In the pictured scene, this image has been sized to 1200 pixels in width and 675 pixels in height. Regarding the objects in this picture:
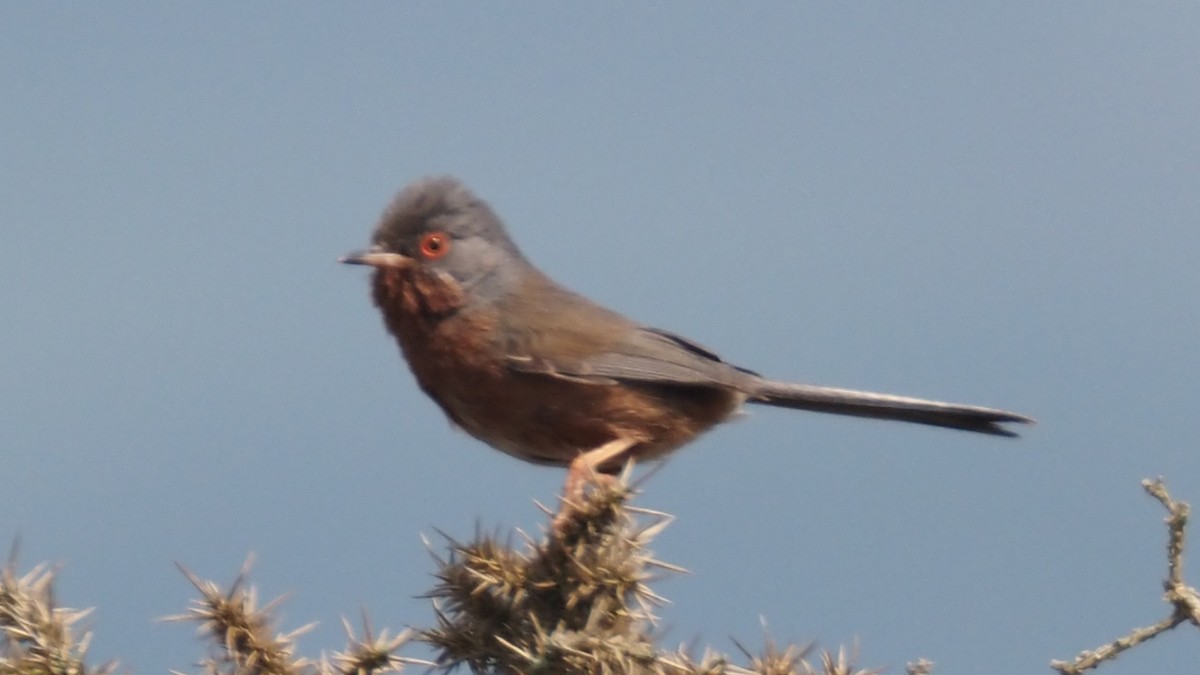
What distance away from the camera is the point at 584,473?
18.1 feet

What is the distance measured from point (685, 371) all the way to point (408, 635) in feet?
10.3

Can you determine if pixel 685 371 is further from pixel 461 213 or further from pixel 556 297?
pixel 461 213

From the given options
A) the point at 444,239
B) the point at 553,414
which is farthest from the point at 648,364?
the point at 444,239

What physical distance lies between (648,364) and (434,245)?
1.11 m

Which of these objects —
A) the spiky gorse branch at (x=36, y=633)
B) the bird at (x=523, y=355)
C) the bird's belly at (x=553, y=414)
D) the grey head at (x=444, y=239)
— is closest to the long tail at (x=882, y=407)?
the bird at (x=523, y=355)

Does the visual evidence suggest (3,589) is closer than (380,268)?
Yes

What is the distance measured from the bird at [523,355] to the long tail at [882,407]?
0.02m

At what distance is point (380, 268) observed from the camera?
6.64 m

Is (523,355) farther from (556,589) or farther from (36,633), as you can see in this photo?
(36,633)

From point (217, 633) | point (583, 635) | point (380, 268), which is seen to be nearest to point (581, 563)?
point (583, 635)

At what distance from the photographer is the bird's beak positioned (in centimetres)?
656

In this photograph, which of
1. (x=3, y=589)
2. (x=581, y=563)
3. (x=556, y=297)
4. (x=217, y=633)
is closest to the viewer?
(x=3, y=589)

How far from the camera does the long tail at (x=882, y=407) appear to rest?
717cm

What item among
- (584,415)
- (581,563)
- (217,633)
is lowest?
(217,633)
